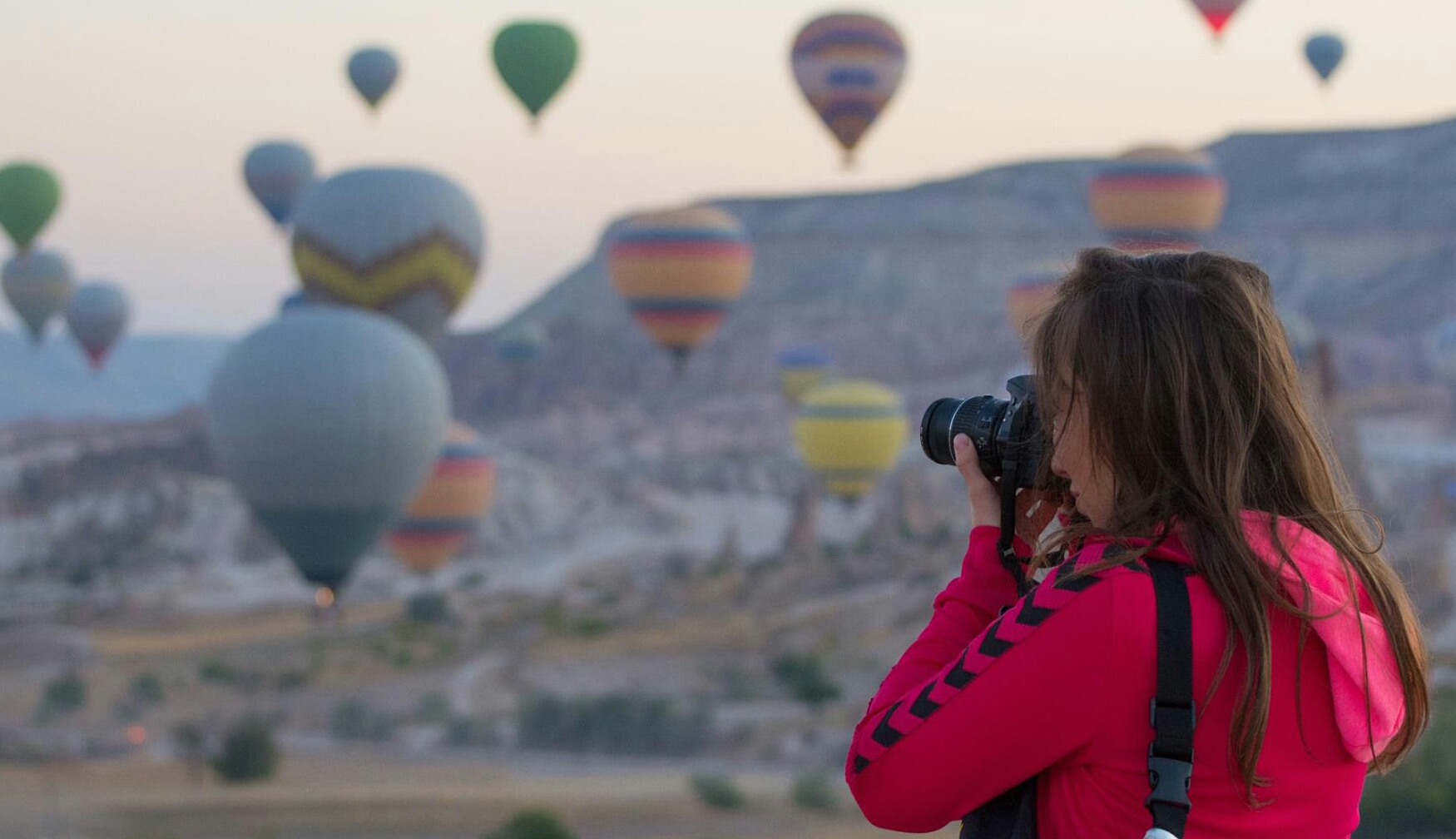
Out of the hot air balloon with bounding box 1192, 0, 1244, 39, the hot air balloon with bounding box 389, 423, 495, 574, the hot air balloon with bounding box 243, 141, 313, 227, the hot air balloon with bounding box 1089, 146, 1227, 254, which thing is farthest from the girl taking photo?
the hot air balloon with bounding box 243, 141, 313, 227

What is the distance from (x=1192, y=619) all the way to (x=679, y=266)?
89.7ft

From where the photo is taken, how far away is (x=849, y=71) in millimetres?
27609

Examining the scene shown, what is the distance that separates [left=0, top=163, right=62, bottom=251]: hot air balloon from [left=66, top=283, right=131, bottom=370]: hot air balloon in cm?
669

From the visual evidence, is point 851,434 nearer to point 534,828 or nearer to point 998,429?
point 534,828

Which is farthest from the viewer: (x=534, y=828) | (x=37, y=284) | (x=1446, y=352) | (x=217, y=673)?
(x=37, y=284)

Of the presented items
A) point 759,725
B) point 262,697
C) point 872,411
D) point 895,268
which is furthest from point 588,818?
point 895,268

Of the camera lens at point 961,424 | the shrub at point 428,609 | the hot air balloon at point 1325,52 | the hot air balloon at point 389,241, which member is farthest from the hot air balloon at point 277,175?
the camera lens at point 961,424

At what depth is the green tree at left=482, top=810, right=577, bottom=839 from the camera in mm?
14977

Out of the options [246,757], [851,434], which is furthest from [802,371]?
[246,757]

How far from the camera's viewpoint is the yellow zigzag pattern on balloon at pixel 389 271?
2262 centimetres

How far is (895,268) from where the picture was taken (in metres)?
72.6

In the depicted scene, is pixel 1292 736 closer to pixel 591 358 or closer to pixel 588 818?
pixel 588 818

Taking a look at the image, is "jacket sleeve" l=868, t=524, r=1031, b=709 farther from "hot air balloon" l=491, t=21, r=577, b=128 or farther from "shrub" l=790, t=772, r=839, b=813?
"hot air balloon" l=491, t=21, r=577, b=128

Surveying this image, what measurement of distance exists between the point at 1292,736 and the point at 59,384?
118070 millimetres
